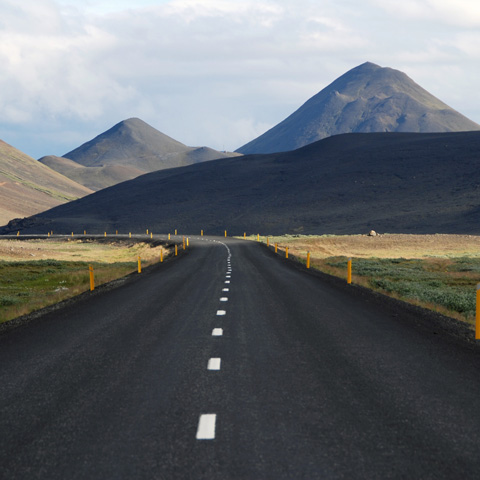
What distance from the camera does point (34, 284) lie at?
30.0 meters

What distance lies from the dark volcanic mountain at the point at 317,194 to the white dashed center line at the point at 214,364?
8682cm

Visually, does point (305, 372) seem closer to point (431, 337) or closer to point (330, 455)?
point (330, 455)

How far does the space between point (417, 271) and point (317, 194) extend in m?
98.8

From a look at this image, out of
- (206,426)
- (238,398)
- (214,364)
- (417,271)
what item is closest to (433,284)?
(417,271)

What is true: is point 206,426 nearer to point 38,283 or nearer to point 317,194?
point 38,283

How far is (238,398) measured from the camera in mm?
7355

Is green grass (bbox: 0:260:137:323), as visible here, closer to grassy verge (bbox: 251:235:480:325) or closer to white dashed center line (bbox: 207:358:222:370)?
white dashed center line (bbox: 207:358:222:370)

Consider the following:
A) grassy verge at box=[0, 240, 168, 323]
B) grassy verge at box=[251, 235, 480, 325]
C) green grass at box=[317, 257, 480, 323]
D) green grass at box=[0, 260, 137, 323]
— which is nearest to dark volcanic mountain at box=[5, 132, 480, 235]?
grassy verge at box=[251, 235, 480, 325]

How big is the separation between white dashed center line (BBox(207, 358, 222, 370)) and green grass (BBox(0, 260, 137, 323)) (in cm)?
838

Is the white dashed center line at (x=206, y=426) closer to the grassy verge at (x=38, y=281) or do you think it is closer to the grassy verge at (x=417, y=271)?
the grassy verge at (x=417, y=271)

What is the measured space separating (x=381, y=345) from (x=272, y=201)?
124630 mm

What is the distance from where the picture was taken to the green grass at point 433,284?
58.5 ft

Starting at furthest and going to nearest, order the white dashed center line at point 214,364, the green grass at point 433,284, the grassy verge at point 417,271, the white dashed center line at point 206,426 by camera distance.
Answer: the grassy verge at point 417,271
the green grass at point 433,284
the white dashed center line at point 214,364
the white dashed center line at point 206,426

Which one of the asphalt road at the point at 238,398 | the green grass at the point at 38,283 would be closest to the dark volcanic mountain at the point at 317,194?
the green grass at the point at 38,283
